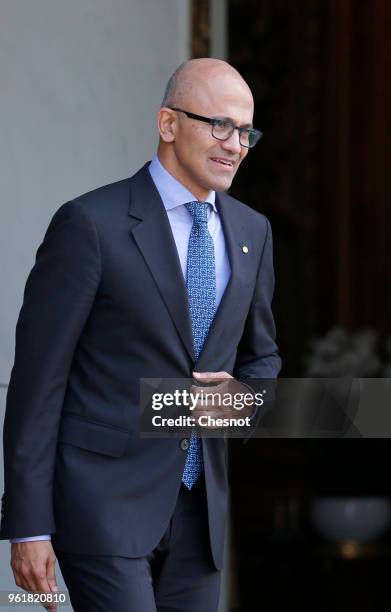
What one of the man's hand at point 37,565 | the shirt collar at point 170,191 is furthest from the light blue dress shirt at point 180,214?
the man's hand at point 37,565

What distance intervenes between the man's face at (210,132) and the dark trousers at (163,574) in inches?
23.3

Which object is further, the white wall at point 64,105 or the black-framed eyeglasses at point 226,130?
the white wall at point 64,105

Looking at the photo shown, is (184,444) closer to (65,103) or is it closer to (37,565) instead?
(37,565)

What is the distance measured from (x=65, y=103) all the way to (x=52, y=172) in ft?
0.75

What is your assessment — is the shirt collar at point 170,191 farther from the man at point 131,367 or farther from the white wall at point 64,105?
the white wall at point 64,105

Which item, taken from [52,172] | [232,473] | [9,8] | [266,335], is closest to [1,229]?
[52,172]

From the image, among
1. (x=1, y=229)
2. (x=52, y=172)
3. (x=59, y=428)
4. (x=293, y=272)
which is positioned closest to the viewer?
(x=59, y=428)

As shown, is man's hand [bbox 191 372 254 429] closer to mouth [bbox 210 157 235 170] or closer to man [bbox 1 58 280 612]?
man [bbox 1 58 280 612]

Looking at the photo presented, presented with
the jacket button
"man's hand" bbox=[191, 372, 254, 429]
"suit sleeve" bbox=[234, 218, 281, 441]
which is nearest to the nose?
"suit sleeve" bbox=[234, 218, 281, 441]

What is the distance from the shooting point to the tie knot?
239 cm

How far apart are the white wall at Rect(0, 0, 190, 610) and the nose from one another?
1.02 meters

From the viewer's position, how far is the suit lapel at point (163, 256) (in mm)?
2268

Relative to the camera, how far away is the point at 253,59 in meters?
7.42

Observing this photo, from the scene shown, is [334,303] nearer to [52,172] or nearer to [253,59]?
[253,59]
